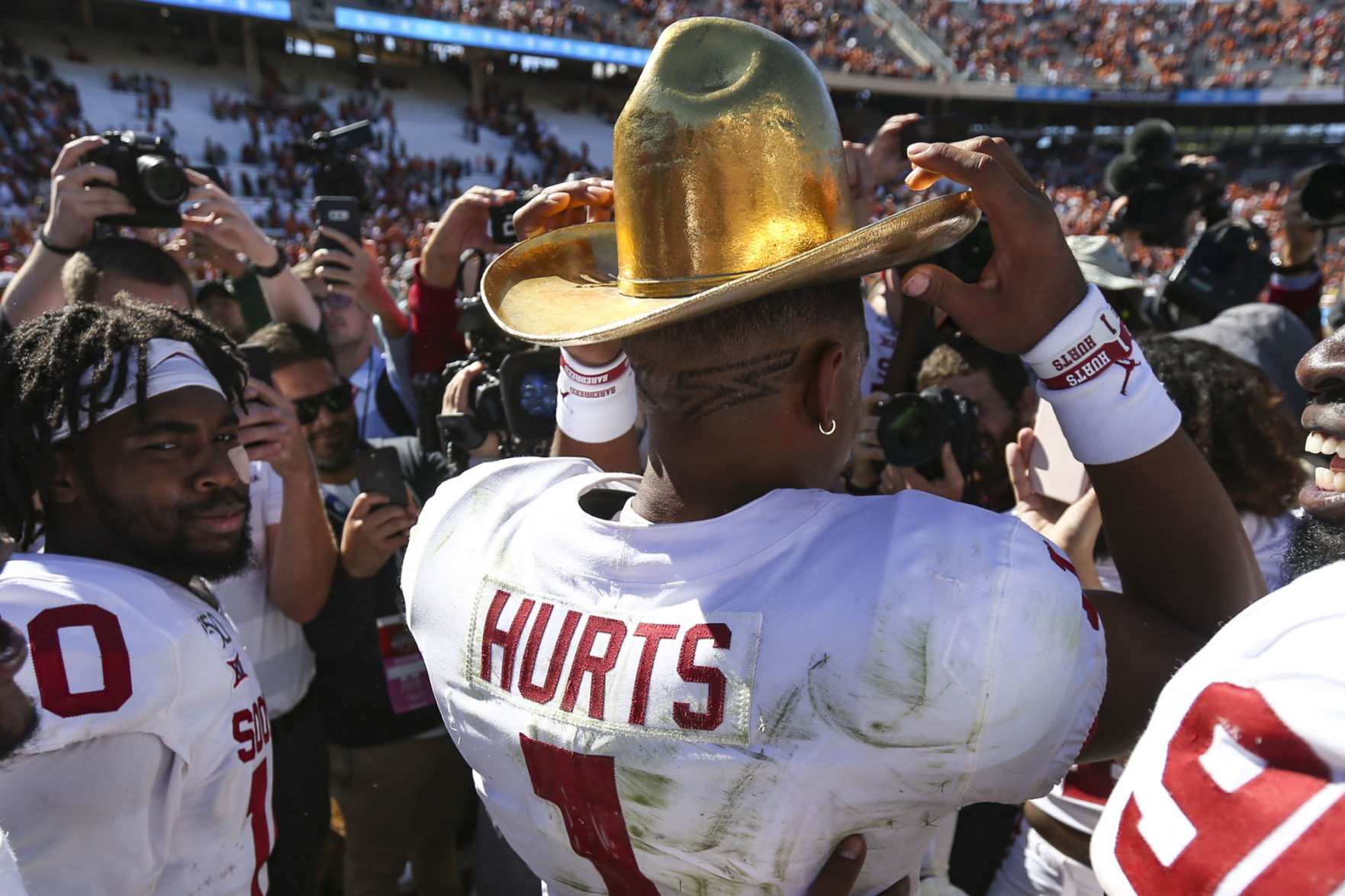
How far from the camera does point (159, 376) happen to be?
1880 millimetres

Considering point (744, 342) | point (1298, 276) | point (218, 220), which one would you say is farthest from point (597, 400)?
point (1298, 276)

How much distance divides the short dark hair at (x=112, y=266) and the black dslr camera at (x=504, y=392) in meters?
1.03

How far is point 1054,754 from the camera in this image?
1.01m

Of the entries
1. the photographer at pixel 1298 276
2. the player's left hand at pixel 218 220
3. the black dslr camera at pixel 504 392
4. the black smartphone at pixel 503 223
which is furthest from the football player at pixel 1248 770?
the photographer at pixel 1298 276

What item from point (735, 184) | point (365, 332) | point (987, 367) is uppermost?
point (735, 184)

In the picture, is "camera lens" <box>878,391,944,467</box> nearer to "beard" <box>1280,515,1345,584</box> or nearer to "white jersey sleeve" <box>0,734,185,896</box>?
"beard" <box>1280,515,1345,584</box>

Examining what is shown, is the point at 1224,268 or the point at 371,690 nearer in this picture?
the point at 371,690

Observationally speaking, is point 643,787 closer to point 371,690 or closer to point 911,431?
point 911,431

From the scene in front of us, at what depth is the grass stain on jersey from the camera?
1083mm

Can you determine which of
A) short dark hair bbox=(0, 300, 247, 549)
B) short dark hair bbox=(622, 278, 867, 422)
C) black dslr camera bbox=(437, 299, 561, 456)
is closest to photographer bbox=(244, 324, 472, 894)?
black dslr camera bbox=(437, 299, 561, 456)

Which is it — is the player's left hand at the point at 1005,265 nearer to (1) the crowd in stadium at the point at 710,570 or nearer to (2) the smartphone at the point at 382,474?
Answer: (1) the crowd in stadium at the point at 710,570

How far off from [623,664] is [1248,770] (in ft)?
2.19

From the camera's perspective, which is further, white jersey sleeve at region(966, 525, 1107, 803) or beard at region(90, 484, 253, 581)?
beard at region(90, 484, 253, 581)

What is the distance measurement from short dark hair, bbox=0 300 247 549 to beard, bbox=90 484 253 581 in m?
0.13
